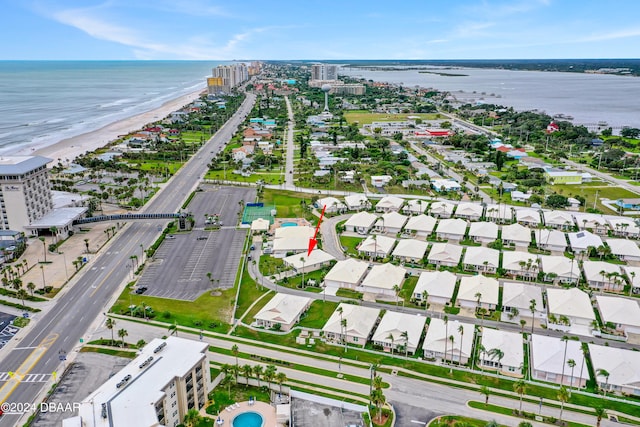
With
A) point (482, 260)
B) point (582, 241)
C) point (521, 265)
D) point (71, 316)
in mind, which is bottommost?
point (71, 316)

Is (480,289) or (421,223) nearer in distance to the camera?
(480,289)

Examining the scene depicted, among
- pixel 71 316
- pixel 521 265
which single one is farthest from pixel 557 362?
pixel 71 316

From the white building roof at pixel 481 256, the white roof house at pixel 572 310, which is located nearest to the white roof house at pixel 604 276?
the white roof house at pixel 572 310

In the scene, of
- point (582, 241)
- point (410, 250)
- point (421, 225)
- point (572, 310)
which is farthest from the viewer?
point (421, 225)

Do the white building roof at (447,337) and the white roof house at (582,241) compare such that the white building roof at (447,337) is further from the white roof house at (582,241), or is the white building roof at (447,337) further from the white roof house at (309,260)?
the white roof house at (582,241)

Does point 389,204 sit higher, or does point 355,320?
point 389,204

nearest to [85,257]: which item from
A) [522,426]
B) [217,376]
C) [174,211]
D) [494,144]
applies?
[174,211]

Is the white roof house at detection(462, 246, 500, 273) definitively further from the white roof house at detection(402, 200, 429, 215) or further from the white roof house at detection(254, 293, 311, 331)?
the white roof house at detection(254, 293, 311, 331)

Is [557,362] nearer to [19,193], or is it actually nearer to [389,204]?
[389,204]
